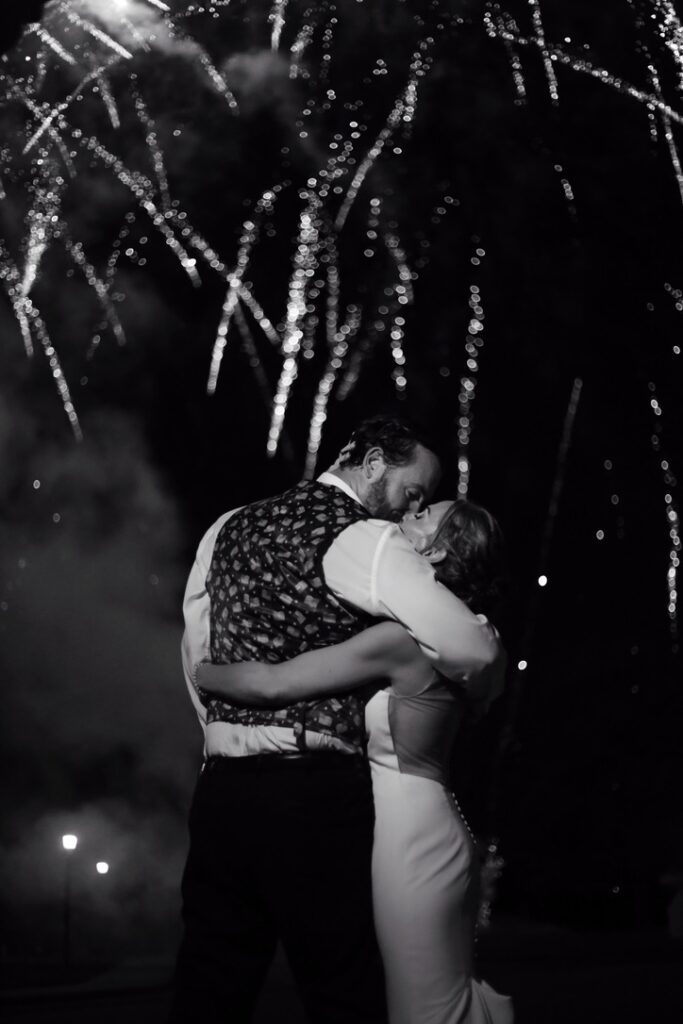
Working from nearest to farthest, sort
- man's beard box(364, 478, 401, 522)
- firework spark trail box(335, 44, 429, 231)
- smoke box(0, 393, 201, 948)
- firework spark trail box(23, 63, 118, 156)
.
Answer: man's beard box(364, 478, 401, 522) < firework spark trail box(23, 63, 118, 156) < firework spark trail box(335, 44, 429, 231) < smoke box(0, 393, 201, 948)

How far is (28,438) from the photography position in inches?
634

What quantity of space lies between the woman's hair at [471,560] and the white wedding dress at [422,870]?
0.86ft

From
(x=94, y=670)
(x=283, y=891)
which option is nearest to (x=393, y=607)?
(x=283, y=891)

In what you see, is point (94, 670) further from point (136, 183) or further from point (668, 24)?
point (668, 24)

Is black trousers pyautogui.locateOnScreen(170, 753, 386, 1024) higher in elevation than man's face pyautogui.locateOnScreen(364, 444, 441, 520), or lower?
lower

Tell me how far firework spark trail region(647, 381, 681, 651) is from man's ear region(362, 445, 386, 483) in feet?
37.5

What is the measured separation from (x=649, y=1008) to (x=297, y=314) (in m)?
6.61

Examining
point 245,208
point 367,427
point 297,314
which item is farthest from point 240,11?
point 367,427

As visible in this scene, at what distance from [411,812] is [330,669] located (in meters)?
0.38

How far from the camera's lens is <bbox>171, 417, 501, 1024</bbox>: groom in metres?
2.40

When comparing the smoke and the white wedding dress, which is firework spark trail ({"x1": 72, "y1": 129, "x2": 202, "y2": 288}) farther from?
the white wedding dress

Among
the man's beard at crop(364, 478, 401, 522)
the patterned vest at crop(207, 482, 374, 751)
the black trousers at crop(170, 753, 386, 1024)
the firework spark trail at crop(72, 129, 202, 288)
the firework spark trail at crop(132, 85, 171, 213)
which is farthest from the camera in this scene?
the firework spark trail at crop(72, 129, 202, 288)

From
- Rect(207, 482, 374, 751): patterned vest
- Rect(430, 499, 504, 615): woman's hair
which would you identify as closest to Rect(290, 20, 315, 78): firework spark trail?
Rect(430, 499, 504, 615): woman's hair

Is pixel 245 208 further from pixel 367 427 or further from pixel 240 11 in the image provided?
pixel 367 427
